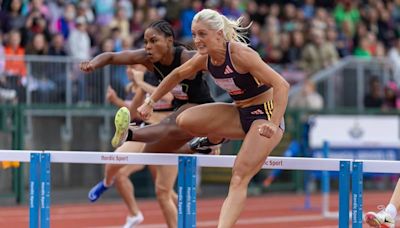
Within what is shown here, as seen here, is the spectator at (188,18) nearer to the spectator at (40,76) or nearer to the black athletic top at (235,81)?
the spectator at (40,76)

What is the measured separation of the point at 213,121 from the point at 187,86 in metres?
1.12

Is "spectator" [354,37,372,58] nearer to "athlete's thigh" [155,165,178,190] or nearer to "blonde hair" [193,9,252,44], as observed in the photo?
"athlete's thigh" [155,165,178,190]

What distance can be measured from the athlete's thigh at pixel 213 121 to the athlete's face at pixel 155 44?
88cm

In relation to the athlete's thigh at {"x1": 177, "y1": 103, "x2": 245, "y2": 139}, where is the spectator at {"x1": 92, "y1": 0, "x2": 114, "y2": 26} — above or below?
above

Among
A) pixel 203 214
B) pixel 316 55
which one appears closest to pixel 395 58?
pixel 316 55

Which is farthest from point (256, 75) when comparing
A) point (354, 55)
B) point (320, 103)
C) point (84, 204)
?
point (354, 55)

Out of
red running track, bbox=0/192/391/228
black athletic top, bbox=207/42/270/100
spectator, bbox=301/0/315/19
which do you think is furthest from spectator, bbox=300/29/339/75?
black athletic top, bbox=207/42/270/100

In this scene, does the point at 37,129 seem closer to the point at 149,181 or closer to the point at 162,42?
the point at 149,181

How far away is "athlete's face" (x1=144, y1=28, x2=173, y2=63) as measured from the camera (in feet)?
32.3

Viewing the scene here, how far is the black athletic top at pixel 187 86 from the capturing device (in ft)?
33.0

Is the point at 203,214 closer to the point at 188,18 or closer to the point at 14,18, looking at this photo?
the point at 14,18

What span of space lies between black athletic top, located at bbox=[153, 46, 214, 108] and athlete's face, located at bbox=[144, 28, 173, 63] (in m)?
0.17

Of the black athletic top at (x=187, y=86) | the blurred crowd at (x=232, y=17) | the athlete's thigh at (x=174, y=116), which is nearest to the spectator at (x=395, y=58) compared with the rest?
the blurred crowd at (x=232, y=17)

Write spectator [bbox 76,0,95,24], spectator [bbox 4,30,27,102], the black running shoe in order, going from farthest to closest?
spectator [bbox 76,0,95,24], spectator [bbox 4,30,27,102], the black running shoe
